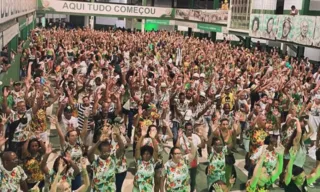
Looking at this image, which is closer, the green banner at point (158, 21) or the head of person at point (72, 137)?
the head of person at point (72, 137)

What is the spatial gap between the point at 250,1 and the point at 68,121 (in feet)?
66.7

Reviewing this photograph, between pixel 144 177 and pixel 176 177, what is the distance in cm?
41

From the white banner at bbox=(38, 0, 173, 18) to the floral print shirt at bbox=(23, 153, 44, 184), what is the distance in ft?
107

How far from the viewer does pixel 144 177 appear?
5.55m

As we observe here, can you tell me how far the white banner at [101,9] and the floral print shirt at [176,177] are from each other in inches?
1304

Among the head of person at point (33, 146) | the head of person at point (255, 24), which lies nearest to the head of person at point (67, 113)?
the head of person at point (33, 146)

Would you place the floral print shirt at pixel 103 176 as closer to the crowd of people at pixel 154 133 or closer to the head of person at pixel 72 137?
the crowd of people at pixel 154 133

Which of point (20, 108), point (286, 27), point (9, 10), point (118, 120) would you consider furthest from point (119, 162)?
point (286, 27)

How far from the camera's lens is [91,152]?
19.2ft

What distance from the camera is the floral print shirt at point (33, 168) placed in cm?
557

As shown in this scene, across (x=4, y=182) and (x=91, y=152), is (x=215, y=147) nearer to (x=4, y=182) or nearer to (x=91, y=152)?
(x=91, y=152)

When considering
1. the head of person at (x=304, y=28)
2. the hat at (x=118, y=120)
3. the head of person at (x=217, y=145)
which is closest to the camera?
the head of person at (x=217, y=145)

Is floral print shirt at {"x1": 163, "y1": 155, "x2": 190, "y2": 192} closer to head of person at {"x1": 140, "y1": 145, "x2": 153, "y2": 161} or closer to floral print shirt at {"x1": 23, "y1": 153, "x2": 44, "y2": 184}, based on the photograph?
head of person at {"x1": 140, "y1": 145, "x2": 153, "y2": 161}

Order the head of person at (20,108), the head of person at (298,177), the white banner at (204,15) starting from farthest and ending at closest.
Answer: the white banner at (204,15) < the head of person at (20,108) < the head of person at (298,177)
